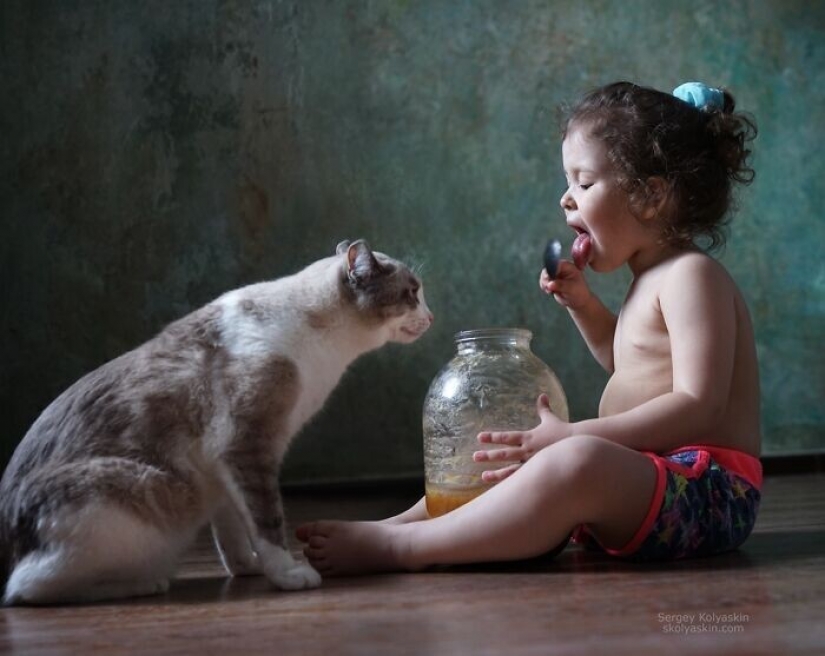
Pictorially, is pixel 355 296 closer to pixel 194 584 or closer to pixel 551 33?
pixel 194 584

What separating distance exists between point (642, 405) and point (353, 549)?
0.45 metres

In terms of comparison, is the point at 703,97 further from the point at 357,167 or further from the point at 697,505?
the point at 357,167

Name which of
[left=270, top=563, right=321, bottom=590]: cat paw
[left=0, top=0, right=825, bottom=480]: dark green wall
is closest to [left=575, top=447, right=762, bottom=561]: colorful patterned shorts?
[left=270, top=563, right=321, bottom=590]: cat paw

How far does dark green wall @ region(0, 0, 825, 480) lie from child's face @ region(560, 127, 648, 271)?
204 centimetres

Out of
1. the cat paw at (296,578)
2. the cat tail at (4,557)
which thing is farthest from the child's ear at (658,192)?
the cat tail at (4,557)

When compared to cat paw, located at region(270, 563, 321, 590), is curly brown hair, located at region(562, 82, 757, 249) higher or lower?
higher

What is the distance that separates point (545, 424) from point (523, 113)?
254 centimetres

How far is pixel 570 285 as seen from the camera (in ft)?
5.49

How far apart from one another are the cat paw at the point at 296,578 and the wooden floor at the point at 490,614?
0.02m

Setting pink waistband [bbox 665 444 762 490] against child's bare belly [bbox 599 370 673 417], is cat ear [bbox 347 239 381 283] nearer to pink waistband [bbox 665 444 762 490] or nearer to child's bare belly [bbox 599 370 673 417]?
child's bare belly [bbox 599 370 673 417]

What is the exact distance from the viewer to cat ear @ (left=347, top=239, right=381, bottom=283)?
1.54 metres

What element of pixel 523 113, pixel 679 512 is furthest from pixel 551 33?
pixel 679 512

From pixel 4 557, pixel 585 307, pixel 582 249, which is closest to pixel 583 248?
pixel 582 249

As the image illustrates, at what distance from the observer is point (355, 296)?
5.08 ft
